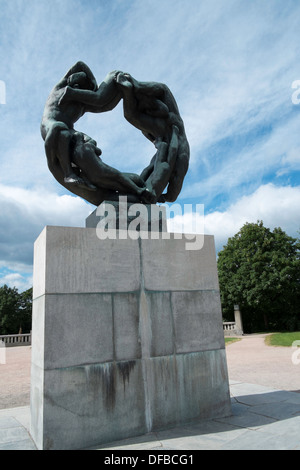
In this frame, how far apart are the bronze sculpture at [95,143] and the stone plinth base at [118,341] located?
1142 mm

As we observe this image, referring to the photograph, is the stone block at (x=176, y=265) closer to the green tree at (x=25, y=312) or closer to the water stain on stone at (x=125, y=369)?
the water stain on stone at (x=125, y=369)

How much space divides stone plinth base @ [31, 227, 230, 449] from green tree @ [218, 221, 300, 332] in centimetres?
2837

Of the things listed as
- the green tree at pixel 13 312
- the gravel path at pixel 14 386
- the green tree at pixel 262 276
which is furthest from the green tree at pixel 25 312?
the gravel path at pixel 14 386

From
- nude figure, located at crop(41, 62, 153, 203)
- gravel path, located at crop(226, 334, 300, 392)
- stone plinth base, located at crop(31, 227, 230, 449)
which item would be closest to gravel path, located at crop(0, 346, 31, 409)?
stone plinth base, located at crop(31, 227, 230, 449)

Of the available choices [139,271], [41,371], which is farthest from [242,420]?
[41,371]

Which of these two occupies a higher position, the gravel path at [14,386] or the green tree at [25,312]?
the green tree at [25,312]

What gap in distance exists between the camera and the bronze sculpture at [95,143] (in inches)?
180

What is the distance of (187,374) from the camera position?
389cm

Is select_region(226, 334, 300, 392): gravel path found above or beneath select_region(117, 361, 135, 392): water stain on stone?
beneath

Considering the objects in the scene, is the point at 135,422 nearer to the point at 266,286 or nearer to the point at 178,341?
the point at 178,341

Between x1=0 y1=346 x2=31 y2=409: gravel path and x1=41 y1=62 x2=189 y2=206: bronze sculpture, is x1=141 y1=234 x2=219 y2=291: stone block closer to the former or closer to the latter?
x1=41 y1=62 x2=189 y2=206: bronze sculpture

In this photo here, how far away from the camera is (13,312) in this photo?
145ft

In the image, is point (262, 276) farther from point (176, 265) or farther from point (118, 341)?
point (118, 341)

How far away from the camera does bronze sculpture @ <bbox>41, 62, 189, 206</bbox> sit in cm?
457
